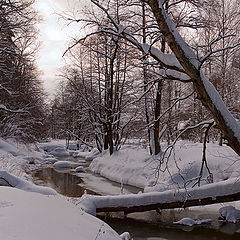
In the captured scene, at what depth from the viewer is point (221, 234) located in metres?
7.32

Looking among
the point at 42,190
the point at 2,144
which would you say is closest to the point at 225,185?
the point at 42,190

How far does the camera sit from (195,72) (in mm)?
4680

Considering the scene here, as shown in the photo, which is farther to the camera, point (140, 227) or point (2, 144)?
point (2, 144)

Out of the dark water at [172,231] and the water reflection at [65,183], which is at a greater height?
the dark water at [172,231]

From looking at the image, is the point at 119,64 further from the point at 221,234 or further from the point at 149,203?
the point at 221,234

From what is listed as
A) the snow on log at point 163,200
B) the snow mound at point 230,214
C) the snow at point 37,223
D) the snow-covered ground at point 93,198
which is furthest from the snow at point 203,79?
the snow mound at point 230,214

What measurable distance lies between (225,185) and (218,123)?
13.9 feet

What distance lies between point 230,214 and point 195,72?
5.91m

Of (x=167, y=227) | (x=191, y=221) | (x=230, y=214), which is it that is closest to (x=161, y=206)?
(x=167, y=227)

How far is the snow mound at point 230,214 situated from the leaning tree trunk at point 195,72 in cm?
452

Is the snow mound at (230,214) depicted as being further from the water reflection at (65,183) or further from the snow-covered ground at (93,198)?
the water reflection at (65,183)

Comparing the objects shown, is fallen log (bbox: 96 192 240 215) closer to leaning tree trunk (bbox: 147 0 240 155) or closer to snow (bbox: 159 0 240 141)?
leaning tree trunk (bbox: 147 0 240 155)

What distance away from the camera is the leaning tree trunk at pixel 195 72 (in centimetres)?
464

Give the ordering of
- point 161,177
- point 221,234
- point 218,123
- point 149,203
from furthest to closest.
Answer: point 161,177 < point 149,203 < point 221,234 < point 218,123
